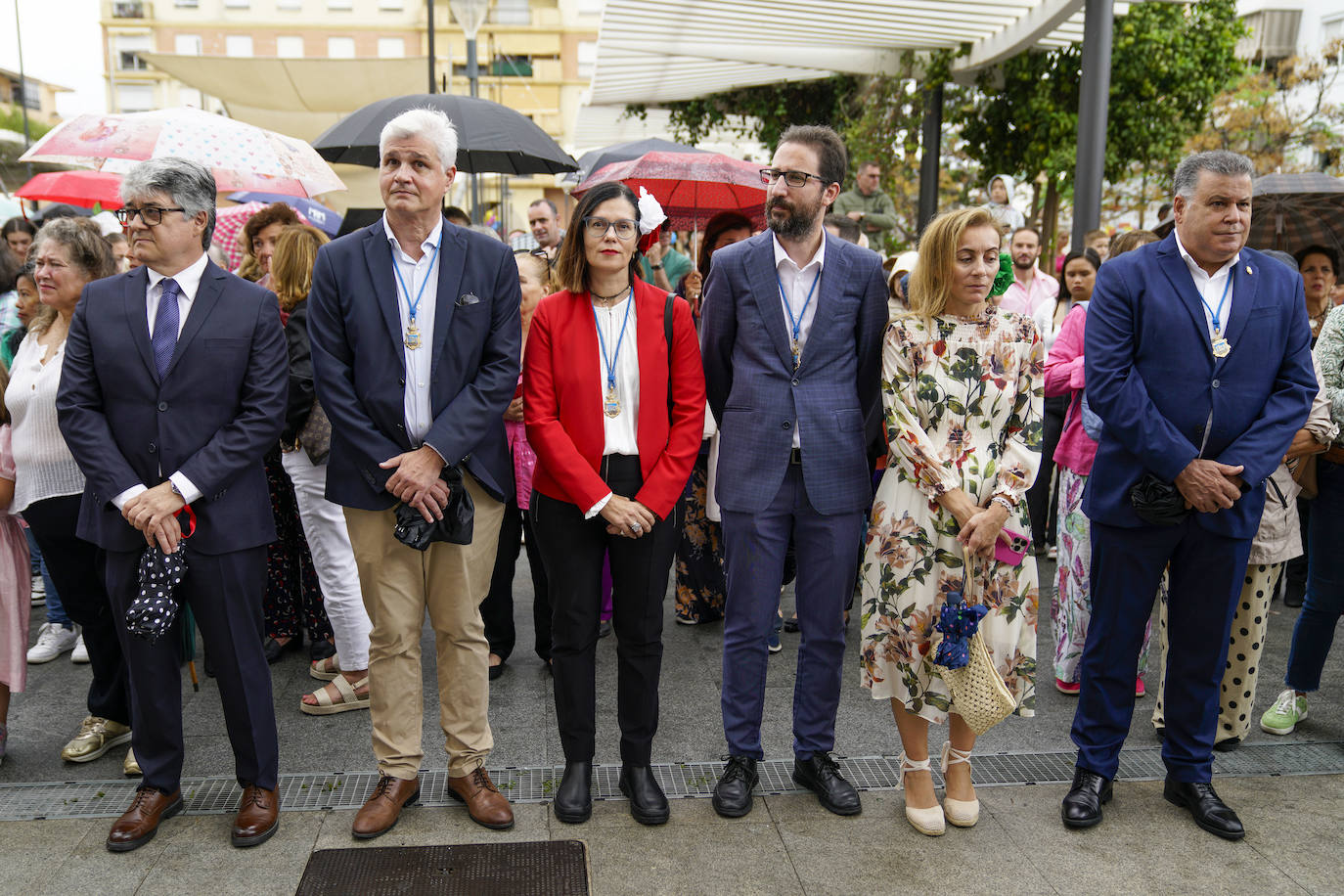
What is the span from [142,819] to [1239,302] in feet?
13.0

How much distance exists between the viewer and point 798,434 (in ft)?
11.6

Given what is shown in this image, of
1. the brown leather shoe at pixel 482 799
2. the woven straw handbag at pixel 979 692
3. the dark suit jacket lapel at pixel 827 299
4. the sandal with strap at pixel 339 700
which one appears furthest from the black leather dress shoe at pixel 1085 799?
the sandal with strap at pixel 339 700

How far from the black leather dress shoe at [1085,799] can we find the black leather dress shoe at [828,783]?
695 millimetres

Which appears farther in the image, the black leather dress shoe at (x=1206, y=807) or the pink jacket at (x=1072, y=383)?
the pink jacket at (x=1072, y=383)

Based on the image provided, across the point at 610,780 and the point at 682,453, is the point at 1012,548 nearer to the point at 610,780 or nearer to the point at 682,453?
the point at 682,453

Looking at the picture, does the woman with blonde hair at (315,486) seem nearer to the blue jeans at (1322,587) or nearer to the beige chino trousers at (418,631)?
the beige chino trousers at (418,631)

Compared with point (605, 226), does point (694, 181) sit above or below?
above

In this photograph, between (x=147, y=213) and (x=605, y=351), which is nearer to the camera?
(x=147, y=213)

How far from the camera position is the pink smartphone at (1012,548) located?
3.39m

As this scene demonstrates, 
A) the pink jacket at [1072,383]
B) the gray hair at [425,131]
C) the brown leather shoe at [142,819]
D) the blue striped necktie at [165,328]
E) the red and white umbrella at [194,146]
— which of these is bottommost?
the brown leather shoe at [142,819]

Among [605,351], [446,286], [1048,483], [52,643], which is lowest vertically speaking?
[52,643]

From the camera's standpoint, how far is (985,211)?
339cm

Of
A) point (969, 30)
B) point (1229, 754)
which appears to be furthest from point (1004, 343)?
point (969, 30)

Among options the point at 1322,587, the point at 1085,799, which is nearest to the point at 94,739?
the point at 1085,799
